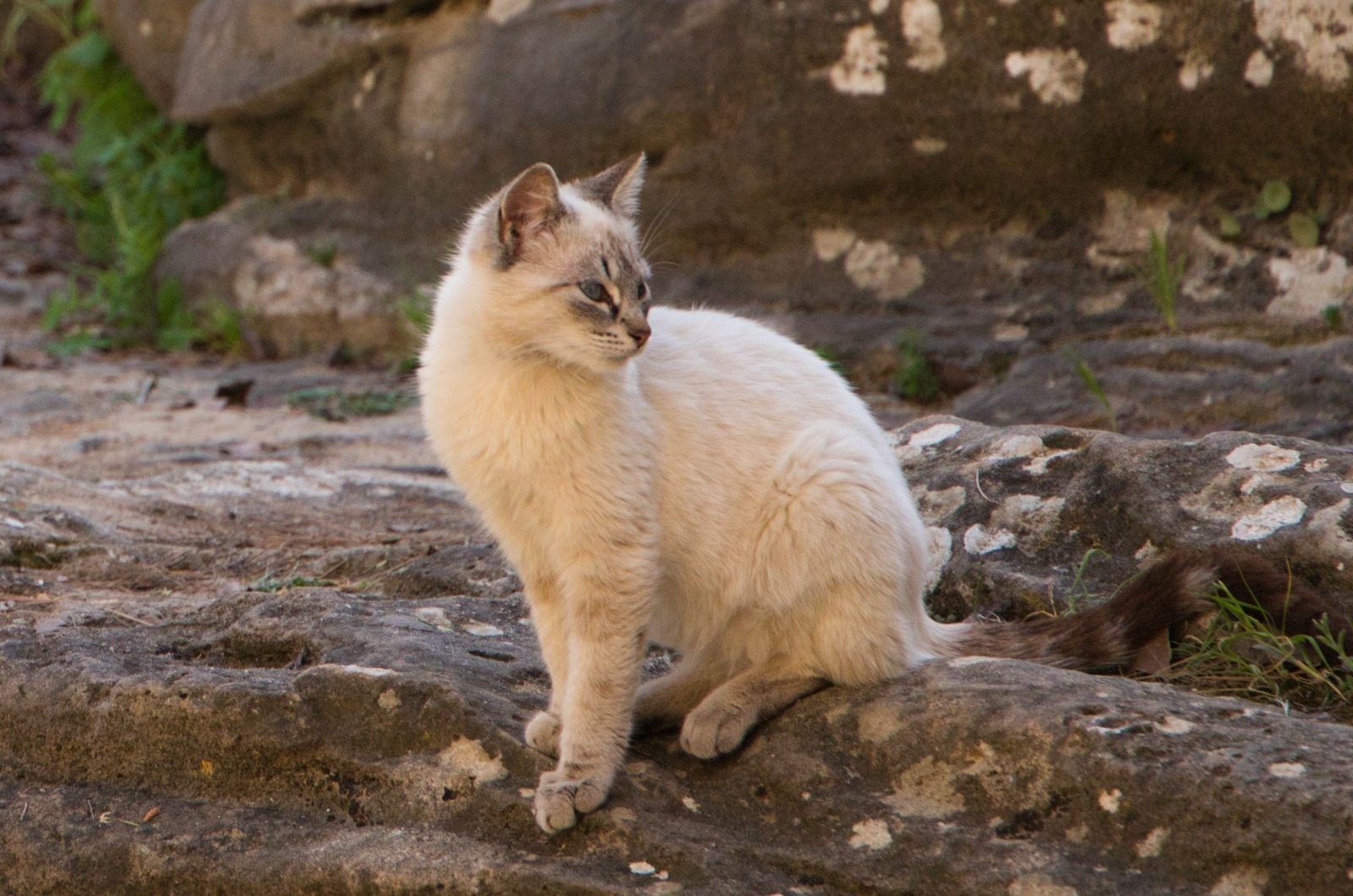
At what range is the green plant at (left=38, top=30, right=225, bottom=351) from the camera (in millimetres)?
8953

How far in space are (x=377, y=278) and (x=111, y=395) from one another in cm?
178

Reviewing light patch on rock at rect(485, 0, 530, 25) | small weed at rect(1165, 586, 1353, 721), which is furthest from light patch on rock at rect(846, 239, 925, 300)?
small weed at rect(1165, 586, 1353, 721)

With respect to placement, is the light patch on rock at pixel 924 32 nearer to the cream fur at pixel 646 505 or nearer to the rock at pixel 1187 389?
the rock at pixel 1187 389

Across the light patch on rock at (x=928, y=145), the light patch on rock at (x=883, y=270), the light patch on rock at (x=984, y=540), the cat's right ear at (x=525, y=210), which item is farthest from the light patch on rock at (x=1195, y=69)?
the cat's right ear at (x=525, y=210)

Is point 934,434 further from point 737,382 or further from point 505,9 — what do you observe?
point 505,9

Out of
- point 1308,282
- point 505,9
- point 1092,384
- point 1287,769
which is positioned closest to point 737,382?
point 1287,769

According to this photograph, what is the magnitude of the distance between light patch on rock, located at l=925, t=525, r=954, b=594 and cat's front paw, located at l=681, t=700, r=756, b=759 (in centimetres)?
103

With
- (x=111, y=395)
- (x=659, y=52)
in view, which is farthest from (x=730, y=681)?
(x=111, y=395)

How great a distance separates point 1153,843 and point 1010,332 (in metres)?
4.47

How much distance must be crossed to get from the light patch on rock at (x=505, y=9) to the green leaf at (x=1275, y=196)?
13.5ft

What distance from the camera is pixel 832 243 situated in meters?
7.05

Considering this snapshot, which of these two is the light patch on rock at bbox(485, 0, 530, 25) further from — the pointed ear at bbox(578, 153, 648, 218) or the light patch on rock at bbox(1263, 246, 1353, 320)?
the pointed ear at bbox(578, 153, 648, 218)

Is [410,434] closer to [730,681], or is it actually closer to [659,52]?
[659,52]

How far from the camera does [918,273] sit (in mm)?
6844
